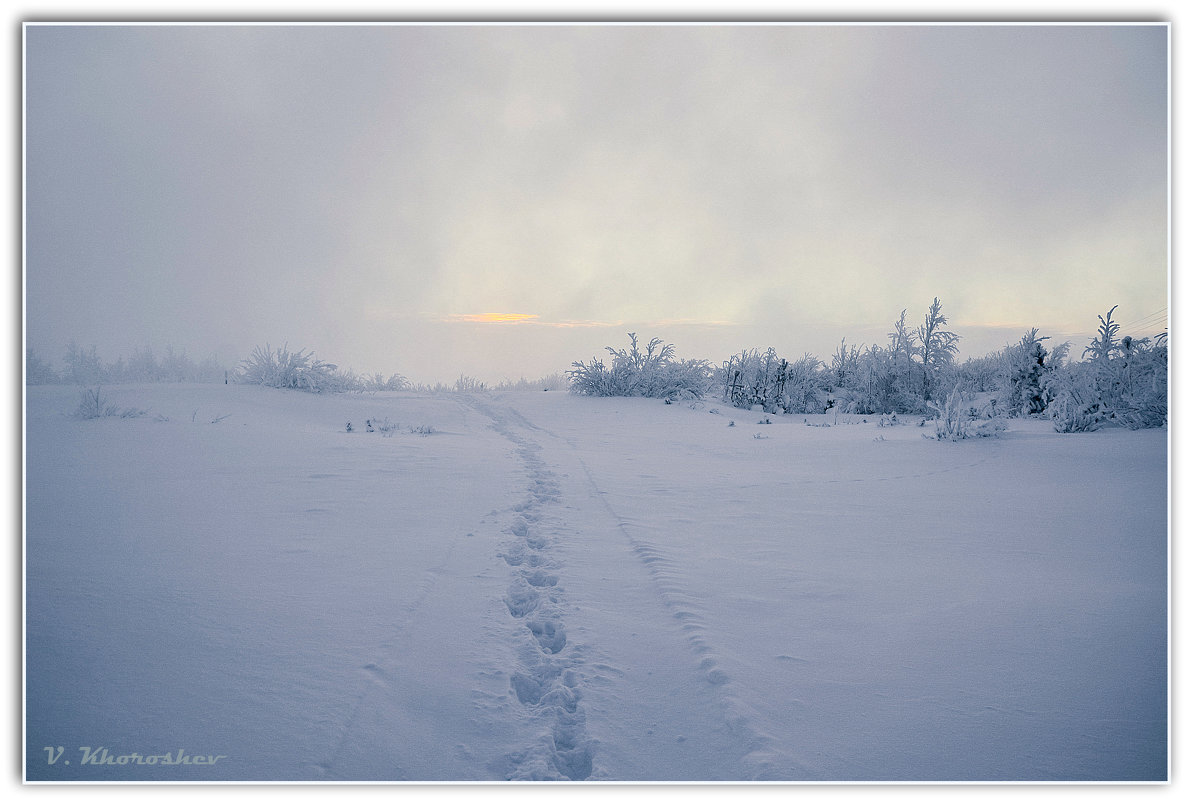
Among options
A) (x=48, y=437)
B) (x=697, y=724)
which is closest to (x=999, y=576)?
(x=697, y=724)

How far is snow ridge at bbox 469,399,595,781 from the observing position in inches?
71.9

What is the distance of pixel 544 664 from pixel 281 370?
40.9 feet

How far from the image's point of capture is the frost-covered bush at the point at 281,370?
12602mm

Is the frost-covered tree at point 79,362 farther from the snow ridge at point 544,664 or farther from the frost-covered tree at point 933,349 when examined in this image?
the frost-covered tree at point 933,349

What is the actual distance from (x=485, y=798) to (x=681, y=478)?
14.3ft

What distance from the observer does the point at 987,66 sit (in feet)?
13.1

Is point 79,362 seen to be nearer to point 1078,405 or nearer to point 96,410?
point 96,410

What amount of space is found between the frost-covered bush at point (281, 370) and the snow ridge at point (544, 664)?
10.4 meters

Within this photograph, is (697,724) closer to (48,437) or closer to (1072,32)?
(1072,32)

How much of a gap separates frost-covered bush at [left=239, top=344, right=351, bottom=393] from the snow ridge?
34.3ft

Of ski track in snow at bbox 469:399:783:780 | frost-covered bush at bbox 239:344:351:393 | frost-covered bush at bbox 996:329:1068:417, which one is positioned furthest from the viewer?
frost-covered bush at bbox 239:344:351:393

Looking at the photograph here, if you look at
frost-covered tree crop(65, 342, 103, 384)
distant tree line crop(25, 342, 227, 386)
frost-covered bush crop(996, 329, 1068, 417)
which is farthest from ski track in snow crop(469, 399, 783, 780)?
frost-covered bush crop(996, 329, 1068, 417)

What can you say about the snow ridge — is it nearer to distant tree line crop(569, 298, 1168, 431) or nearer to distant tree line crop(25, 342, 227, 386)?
distant tree line crop(25, 342, 227, 386)

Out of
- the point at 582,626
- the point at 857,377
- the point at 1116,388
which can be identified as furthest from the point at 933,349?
the point at 582,626
